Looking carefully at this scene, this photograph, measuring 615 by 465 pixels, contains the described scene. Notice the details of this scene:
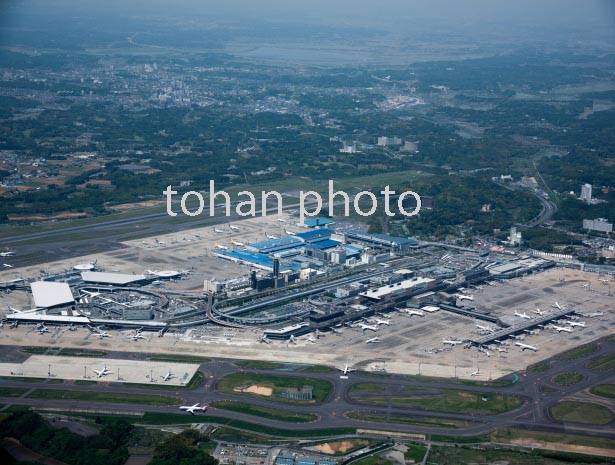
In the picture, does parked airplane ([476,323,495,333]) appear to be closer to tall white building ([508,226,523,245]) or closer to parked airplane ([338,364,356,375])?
parked airplane ([338,364,356,375])

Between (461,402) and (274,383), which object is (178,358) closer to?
(274,383)

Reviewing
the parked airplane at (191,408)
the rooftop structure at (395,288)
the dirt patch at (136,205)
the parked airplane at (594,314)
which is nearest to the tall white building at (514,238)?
the rooftop structure at (395,288)

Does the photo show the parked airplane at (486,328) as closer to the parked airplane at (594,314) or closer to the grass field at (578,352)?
the grass field at (578,352)

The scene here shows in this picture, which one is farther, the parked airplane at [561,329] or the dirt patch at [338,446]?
the parked airplane at [561,329]

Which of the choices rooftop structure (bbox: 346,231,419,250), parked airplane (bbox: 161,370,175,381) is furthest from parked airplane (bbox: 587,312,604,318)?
parked airplane (bbox: 161,370,175,381)

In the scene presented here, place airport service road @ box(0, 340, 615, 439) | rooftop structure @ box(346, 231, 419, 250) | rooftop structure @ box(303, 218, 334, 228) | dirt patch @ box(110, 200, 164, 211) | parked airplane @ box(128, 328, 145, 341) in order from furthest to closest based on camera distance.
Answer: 1. dirt patch @ box(110, 200, 164, 211)
2. rooftop structure @ box(303, 218, 334, 228)
3. rooftop structure @ box(346, 231, 419, 250)
4. parked airplane @ box(128, 328, 145, 341)
5. airport service road @ box(0, 340, 615, 439)

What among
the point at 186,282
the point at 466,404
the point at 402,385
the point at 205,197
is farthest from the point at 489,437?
the point at 205,197

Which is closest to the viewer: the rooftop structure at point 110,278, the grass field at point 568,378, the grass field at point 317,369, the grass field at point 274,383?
the grass field at point 274,383
